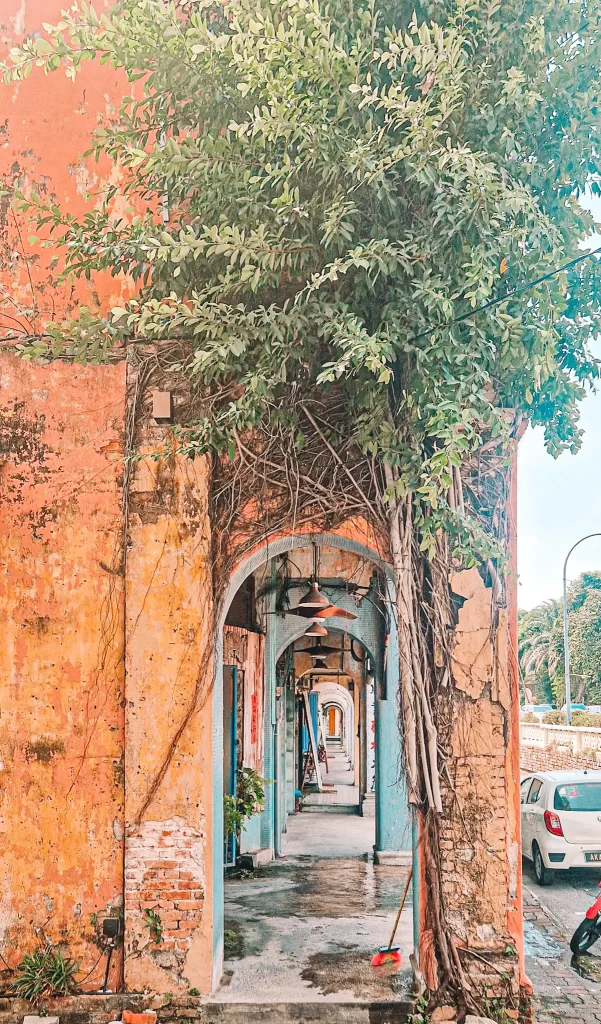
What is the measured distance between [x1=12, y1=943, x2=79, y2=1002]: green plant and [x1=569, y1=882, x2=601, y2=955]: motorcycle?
174 inches

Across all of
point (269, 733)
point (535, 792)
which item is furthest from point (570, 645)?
point (269, 733)

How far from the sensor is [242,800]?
9.52 metres

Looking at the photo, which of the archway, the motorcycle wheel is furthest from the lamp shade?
the motorcycle wheel

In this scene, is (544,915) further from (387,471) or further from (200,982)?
(387,471)

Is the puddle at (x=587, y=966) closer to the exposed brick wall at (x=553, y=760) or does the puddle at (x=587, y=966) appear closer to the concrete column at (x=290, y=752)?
the concrete column at (x=290, y=752)

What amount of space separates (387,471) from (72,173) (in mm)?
3451

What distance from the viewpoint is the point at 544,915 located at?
31.0ft

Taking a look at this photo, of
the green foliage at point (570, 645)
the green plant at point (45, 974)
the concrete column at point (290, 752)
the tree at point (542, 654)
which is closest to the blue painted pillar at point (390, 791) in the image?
the concrete column at point (290, 752)

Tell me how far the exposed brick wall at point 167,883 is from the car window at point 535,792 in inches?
252

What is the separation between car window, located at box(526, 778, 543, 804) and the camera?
37.3ft

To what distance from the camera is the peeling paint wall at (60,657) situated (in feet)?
20.5

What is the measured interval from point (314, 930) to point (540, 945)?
2.16 m

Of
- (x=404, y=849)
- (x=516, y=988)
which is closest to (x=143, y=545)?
(x=516, y=988)

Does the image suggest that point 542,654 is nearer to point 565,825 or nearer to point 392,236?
point 565,825
